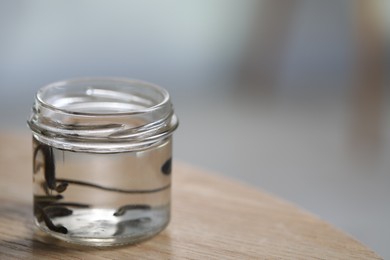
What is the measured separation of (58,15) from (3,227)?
5.77 feet

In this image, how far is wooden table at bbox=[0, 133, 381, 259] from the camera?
2.18 feet

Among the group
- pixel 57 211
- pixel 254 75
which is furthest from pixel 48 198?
pixel 254 75

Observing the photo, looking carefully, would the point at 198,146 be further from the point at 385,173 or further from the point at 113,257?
the point at 113,257

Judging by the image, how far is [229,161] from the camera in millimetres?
1946

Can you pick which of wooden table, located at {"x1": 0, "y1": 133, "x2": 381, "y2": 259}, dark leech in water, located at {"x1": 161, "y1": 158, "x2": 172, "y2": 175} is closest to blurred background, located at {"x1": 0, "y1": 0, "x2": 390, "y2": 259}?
wooden table, located at {"x1": 0, "y1": 133, "x2": 381, "y2": 259}

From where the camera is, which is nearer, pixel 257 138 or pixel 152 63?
pixel 257 138

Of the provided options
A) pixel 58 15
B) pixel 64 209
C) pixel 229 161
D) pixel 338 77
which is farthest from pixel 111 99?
pixel 338 77

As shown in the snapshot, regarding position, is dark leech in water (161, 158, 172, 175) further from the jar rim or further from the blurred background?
the blurred background

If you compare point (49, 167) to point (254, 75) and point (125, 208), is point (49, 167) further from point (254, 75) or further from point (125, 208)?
point (254, 75)

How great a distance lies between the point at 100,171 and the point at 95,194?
0.9 inches

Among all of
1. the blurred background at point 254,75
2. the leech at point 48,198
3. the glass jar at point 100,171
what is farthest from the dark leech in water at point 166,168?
the blurred background at point 254,75

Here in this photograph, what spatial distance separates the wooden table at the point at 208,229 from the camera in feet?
2.18

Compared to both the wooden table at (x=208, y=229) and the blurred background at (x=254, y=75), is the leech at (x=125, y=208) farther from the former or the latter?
the blurred background at (x=254, y=75)

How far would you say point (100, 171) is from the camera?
0.67 m
